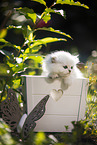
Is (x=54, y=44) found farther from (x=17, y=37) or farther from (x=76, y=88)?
(x=76, y=88)

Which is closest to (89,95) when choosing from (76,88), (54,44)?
(76,88)

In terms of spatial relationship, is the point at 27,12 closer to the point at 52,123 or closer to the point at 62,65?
the point at 62,65

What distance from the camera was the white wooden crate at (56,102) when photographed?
1127 mm

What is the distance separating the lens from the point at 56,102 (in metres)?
1.17

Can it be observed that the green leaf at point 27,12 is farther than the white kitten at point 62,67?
No

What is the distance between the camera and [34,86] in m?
1.13

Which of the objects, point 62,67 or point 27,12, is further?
point 62,67

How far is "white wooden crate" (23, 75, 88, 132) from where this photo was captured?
1.13m

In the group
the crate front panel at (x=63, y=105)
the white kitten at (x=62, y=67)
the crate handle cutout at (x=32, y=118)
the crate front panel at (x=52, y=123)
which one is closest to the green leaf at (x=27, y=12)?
the white kitten at (x=62, y=67)

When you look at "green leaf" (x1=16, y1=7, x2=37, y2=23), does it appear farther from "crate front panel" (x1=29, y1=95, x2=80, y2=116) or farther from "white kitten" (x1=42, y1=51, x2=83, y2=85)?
"crate front panel" (x1=29, y1=95, x2=80, y2=116)

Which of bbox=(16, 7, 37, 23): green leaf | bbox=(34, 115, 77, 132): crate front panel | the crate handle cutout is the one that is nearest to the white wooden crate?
bbox=(34, 115, 77, 132): crate front panel

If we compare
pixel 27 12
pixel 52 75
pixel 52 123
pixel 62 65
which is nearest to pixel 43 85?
pixel 52 75

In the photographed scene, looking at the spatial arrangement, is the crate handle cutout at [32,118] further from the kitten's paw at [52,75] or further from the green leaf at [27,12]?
the green leaf at [27,12]

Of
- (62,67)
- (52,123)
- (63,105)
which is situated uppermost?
(62,67)
